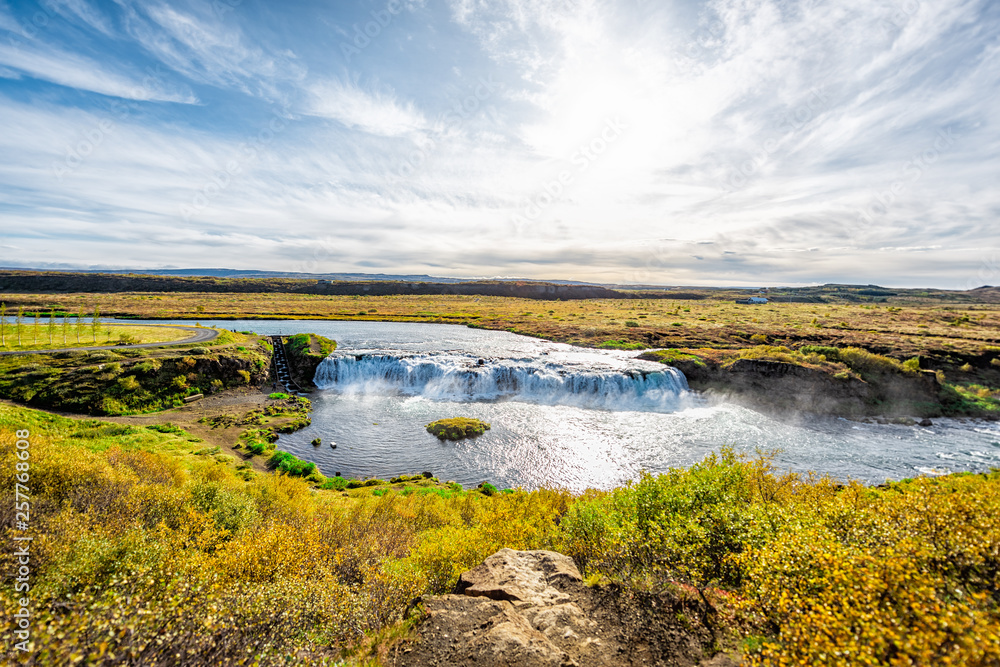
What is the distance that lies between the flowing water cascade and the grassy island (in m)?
7.50

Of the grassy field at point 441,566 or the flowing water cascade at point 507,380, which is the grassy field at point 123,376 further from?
the grassy field at point 441,566

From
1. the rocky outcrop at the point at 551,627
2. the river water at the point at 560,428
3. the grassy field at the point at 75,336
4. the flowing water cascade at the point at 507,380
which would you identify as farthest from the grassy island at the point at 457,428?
the grassy field at the point at 75,336

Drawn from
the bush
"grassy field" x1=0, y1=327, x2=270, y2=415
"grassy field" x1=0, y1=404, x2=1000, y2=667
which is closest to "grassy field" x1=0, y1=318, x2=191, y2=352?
"grassy field" x1=0, y1=327, x2=270, y2=415

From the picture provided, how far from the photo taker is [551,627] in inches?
307

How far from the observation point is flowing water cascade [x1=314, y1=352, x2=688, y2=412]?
126ft

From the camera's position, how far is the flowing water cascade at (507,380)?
38281 mm

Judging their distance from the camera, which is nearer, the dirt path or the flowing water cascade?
the dirt path

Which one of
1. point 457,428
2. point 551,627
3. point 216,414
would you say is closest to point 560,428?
point 457,428

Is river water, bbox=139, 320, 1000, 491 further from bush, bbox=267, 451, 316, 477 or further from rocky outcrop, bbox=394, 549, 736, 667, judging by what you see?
rocky outcrop, bbox=394, 549, 736, 667

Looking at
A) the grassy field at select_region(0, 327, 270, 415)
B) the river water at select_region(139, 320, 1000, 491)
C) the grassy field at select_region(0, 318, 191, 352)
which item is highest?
the grassy field at select_region(0, 318, 191, 352)

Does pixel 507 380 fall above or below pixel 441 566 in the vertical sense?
below

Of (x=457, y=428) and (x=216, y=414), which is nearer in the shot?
(x=216, y=414)

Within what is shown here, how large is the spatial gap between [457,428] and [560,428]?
8585 mm

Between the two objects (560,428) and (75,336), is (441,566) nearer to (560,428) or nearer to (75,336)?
(560,428)
